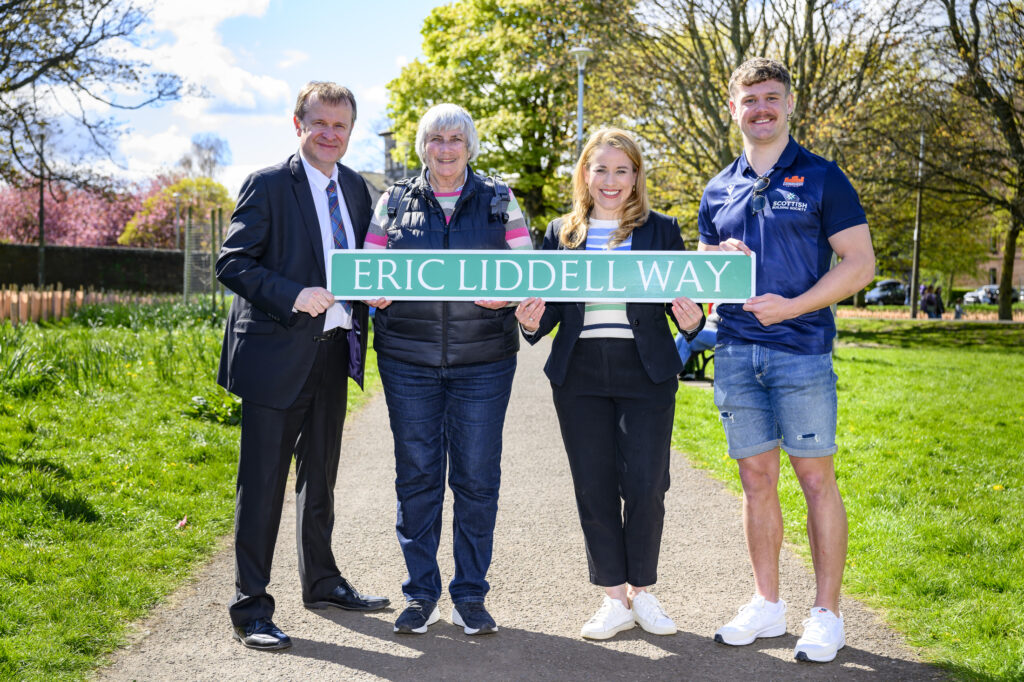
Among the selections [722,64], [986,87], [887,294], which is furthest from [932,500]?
[887,294]

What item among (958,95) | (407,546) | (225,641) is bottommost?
(225,641)

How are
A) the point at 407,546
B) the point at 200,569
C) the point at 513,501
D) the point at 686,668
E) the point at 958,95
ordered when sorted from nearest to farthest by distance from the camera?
1. the point at 686,668
2. the point at 407,546
3. the point at 200,569
4. the point at 513,501
5. the point at 958,95

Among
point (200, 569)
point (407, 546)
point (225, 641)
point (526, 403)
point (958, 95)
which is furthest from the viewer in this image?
point (958, 95)

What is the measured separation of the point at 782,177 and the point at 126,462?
4892 mm

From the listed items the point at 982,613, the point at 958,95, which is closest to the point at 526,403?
the point at 982,613

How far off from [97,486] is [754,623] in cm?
416

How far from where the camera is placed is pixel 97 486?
5684mm

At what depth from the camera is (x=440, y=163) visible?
3.76 m

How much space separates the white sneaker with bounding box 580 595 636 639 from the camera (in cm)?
374

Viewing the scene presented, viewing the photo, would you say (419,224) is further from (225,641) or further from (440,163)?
(225,641)

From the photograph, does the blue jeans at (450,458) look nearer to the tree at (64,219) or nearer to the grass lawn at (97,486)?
the grass lawn at (97,486)

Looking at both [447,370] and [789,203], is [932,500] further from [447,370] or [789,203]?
[447,370]

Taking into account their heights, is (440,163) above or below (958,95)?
below

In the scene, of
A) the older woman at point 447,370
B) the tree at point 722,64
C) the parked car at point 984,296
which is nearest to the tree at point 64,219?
the tree at point 722,64
